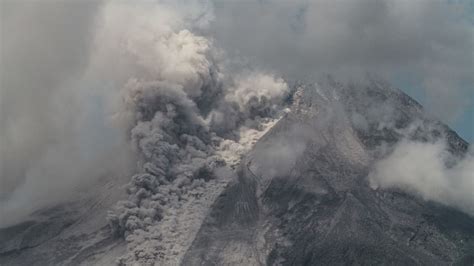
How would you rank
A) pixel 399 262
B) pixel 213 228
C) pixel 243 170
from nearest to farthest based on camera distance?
pixel 399 262, pixel 213 228, pixel 243 170

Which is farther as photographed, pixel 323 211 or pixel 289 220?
pixel 323 211

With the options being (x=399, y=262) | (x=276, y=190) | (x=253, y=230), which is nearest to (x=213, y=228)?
(x=253, y=230)

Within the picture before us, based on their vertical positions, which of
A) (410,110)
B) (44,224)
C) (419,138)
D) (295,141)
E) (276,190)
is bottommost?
(44,224)

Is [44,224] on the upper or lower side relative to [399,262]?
upper

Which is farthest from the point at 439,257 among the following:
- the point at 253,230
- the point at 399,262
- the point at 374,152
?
the point at 374,152

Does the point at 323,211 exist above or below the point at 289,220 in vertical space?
above

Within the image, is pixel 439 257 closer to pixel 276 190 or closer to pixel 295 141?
pixel 276 190

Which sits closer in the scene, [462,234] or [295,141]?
[462,234]

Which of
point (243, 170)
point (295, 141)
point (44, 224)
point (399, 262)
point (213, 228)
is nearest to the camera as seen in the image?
point (399, 262)
